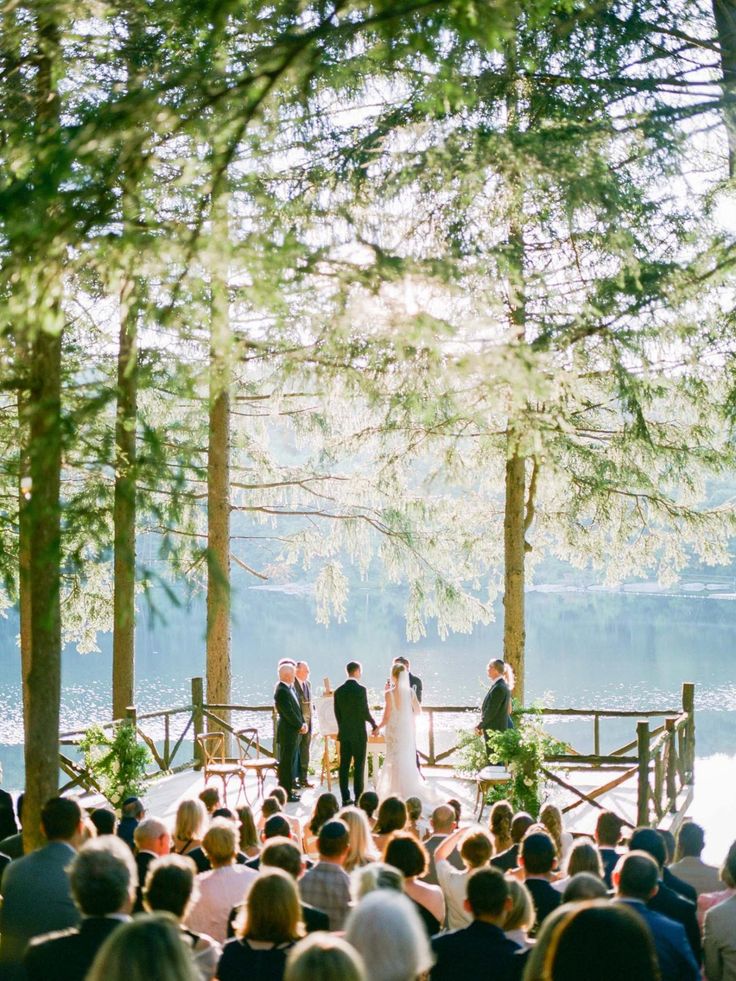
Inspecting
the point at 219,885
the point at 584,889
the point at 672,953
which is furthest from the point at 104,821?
the point at 672,953

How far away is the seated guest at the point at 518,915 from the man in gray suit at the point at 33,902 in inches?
71.4

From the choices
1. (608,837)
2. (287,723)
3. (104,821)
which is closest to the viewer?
(608,837)

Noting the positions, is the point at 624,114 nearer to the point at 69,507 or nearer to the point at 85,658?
the point at 69,507

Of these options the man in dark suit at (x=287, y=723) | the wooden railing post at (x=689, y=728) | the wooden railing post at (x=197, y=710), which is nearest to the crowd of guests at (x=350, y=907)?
the man in dark suit at (x=287, y=723)

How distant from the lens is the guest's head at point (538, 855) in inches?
208

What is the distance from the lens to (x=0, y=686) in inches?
1427

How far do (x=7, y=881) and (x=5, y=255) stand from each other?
3487 mm

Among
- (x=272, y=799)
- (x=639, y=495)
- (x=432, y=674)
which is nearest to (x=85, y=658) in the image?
(x=432, y=674)

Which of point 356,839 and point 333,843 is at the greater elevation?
point 333,843

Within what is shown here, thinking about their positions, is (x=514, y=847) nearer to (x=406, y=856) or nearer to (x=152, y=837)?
(x=406, y=856)

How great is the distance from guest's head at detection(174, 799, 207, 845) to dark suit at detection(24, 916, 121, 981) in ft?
8.21

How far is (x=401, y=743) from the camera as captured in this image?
38.7 ft

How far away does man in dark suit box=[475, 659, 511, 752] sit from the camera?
1139 centimetres

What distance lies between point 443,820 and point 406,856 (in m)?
1.49
